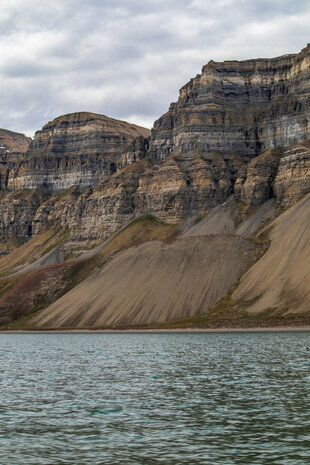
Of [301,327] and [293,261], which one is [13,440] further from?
[293,261]

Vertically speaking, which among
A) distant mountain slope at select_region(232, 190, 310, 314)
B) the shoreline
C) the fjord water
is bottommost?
the shoreline

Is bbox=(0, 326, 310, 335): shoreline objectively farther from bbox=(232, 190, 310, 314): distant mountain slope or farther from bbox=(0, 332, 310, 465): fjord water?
bbox=(0, 332, 310, 465): fjord water

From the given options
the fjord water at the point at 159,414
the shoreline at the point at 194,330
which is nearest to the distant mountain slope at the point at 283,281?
the shoreline at the point at 194,330

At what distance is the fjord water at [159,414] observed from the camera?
29.1 meters

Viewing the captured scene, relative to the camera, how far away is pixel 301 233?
654ft

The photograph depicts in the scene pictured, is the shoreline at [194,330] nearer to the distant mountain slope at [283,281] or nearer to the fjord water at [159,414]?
the distant mountain slope at [283,281]

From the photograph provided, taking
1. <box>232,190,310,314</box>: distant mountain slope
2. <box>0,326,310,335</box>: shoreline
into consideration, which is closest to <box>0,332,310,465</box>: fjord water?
<box>0,326,310,335</box>: shoreline

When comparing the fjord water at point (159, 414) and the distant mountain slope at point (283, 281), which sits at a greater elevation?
the distant mountain slope at point (283, 281)

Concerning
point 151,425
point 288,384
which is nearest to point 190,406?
point 151,425

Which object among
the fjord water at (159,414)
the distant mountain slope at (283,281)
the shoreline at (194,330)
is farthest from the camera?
the distant mountain slope at (283,281)

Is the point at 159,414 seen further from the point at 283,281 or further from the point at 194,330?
the point at 283,281

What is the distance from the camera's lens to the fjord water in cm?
2908

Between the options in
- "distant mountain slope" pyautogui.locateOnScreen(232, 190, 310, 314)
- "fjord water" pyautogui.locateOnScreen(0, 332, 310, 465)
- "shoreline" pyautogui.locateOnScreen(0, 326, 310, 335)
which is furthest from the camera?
"distant mountain slope" pyautogui.locateOnScreen(232, 190, 310, 314)

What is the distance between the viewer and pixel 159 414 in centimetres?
3912
